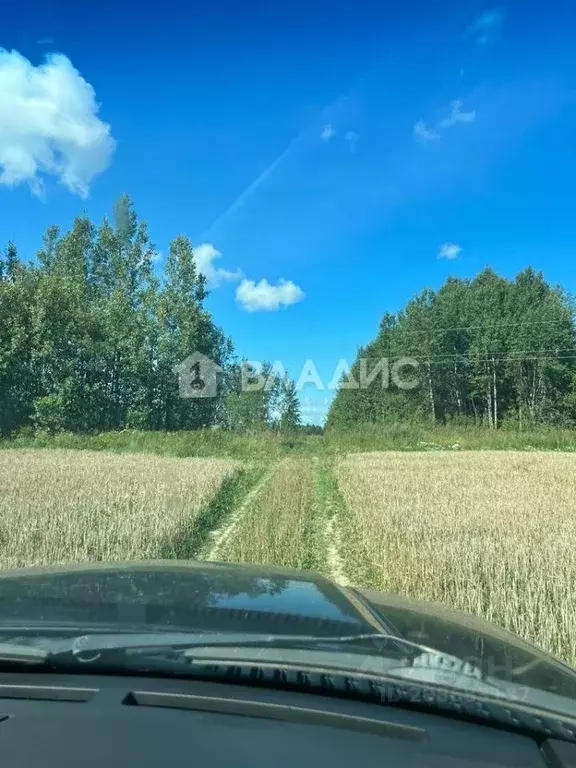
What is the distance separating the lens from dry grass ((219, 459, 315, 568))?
8547 mm

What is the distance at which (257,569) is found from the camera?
12.9ft

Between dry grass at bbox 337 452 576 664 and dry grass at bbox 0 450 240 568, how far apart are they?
2942mm

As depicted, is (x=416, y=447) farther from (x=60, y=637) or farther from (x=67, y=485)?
(x=60, y=637)

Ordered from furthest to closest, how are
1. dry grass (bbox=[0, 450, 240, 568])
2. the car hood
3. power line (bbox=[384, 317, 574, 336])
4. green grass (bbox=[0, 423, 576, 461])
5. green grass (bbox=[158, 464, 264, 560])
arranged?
A: power line (bbox=[384, 317, 574, 336])
green grass (bbox=[0, 423, 576, 461])
green grass (bbox=[158, 464, 264, 560])
dry grass (bbox=[0, 450, 240, 568])
the car hood

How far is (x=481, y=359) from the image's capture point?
62.2 metres

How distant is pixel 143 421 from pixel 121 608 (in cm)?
4538

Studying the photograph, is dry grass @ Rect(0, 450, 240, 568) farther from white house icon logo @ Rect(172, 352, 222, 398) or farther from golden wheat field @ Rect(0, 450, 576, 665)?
white house icon logo @ Rect(172, 352, 222, 398)

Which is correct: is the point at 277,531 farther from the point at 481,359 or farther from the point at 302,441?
the point at 481,359

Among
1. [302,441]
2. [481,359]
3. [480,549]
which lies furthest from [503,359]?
[480,549]

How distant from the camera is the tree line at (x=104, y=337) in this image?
138 ft

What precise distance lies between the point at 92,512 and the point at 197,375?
40.2 m

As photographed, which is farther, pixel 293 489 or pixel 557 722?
pixel 293 489

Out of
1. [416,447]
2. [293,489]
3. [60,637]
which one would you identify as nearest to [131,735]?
[60,637]

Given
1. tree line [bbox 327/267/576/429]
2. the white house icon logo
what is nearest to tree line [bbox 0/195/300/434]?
the white house icon logo
